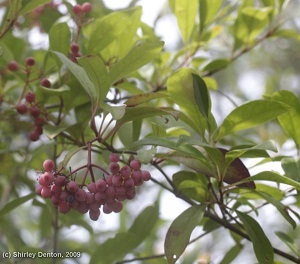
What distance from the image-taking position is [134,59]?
3.59 ft

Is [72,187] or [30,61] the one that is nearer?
[72,187]

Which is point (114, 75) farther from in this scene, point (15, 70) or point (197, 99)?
point (15, 70)

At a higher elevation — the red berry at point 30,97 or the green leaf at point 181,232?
the red berry at point 30,97

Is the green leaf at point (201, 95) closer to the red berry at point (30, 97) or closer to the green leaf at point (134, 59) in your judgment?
the green leaf at point (134, 59)

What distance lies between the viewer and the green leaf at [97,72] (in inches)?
39.6

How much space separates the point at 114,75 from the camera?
108 centimetres

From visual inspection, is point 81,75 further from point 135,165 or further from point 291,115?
point 291,115

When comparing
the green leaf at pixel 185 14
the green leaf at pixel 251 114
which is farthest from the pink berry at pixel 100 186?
the green leaf at pixel 185 14

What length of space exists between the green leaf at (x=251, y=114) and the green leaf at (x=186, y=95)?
5 centimetres

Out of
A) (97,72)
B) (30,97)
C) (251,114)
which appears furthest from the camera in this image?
(30,97)

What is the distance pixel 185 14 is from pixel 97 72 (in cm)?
53

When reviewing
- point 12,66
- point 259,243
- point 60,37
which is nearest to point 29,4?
point 60,37

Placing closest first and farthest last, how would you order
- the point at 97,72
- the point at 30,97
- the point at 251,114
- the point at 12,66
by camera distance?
the point at 97,72 → the point at 251,114 → the point at 30,97 → the point at 12,66

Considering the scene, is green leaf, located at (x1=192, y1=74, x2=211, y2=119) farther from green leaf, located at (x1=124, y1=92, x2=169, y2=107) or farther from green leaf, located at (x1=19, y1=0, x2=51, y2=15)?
green leaf, located at (x1=19, y1=0, x2=51, y2=15)
